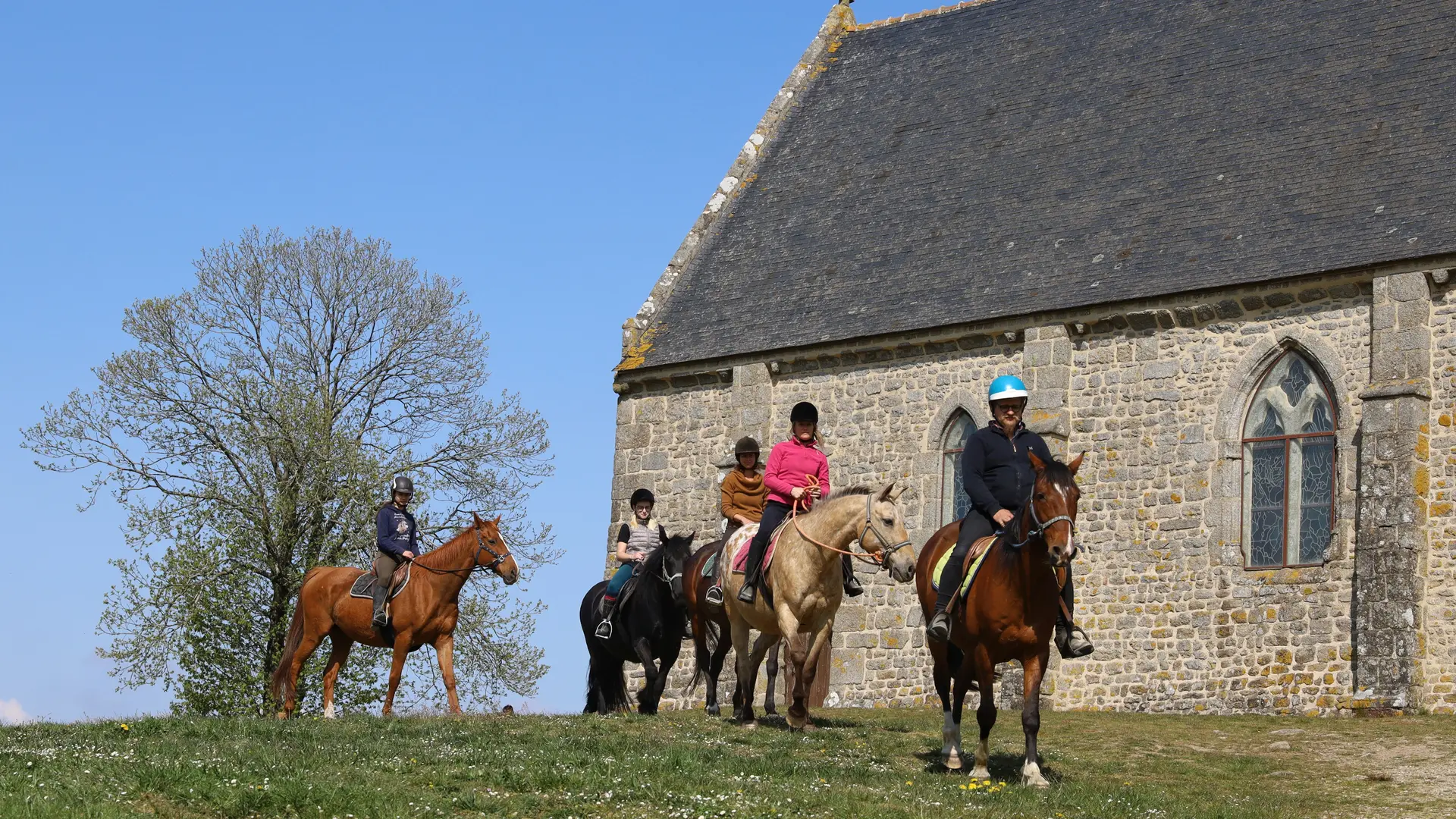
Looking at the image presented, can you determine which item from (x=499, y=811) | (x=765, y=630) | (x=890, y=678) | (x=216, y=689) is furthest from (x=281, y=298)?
(x=499, y=811)

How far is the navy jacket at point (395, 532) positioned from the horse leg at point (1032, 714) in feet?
23.9

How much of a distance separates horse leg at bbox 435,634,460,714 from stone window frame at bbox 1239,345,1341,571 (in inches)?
376

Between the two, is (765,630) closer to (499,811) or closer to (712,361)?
(499,811)

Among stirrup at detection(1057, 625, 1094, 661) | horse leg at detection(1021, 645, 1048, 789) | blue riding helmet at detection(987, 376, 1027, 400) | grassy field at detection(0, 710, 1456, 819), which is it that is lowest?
grassy field at detection(0, 710, 1456, 819)

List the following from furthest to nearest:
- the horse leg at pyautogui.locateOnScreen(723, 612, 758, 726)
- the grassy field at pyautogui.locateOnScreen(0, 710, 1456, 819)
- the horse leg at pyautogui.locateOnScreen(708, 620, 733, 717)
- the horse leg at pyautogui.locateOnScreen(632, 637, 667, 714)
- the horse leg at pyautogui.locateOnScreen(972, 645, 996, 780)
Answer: the horse leg at pyautogui.locateOnScreen(632, 637, 667, 714)
the horse leg at pyautogui.locateOnScreen(708, 620, 733, 717)
the horse leg at pyautogui.locateOnScreen(723, 612, 758, 726)
the horse leg at pyautogui.locateOnScreen(972, 645, 996, 780)
the grassy field at pyautogui.locateOnScreen(0, 710, 1456, 819)

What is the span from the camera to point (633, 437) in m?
28.4

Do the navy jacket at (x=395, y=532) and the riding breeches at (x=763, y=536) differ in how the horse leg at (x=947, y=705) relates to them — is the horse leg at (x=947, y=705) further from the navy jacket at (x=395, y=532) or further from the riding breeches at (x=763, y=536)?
the navy jacket at (x=395, y=532)

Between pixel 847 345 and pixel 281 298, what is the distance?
44.1 feet

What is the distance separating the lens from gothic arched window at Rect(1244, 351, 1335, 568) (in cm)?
Answer: 2164

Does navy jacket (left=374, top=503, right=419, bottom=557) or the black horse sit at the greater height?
navy jacket (left=374, top=503, right=419, bottom=557)

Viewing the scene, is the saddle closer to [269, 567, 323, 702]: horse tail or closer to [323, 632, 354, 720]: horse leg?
[323, 632, 354, 720]: horse leg

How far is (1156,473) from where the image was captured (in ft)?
74.5

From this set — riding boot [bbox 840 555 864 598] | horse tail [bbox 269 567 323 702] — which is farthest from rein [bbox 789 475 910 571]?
horse tail [bbox 269 567 323 702]

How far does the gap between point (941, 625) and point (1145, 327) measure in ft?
35.8
